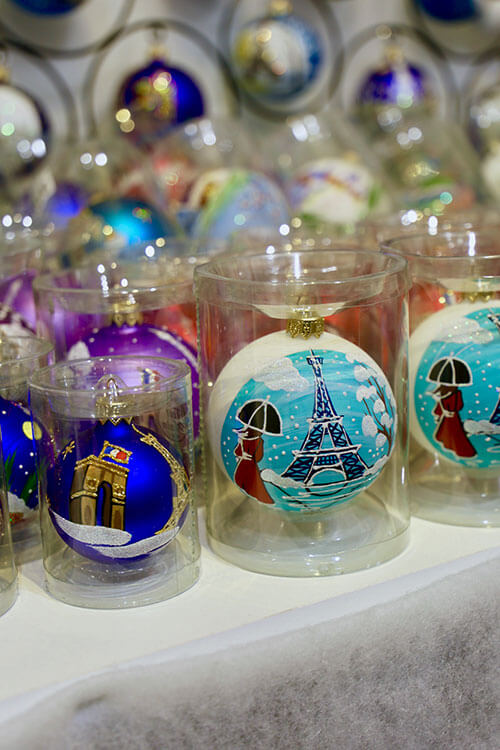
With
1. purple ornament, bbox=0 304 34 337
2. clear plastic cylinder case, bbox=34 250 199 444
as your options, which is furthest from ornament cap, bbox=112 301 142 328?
purple ornament, bbox=0 304 34 337

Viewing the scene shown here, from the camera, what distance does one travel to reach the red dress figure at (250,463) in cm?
72

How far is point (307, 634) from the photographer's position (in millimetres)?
659

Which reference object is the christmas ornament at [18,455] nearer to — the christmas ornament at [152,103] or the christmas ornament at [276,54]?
the christmas ornament at [152,103]

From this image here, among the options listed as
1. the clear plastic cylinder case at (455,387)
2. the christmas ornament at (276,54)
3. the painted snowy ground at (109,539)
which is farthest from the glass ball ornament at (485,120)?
the painted snowy ground at (109,539)

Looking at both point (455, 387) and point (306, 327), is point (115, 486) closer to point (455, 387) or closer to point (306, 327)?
point (306, 327)

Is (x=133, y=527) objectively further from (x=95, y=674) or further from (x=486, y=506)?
(x=486, y=506)

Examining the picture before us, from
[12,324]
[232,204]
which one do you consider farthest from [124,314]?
[232,204]

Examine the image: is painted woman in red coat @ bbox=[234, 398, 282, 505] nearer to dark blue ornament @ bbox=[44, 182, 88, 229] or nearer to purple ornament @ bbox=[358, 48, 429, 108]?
dark blue ornament @ bbox=[44, 182, 88, 229]

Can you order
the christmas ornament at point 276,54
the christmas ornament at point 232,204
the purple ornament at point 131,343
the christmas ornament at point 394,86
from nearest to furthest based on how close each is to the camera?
the purple ornament at point 131,343 → the christmas ornament at point 232,204 → the christmas ornament at point 276,54 → the christmas ornament at point 394,86

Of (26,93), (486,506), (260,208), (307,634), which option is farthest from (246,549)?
(26,93)

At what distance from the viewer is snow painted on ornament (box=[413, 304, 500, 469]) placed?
0.79 m

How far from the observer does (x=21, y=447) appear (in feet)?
2.50

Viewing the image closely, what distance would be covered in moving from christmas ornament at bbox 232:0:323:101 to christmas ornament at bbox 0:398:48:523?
1011 mm

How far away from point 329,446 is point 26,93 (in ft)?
3.04
